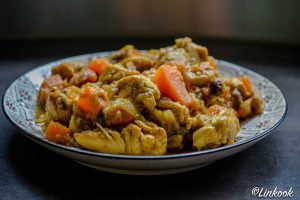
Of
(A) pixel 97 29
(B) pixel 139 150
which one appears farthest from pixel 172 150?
(A) pixel 97 29

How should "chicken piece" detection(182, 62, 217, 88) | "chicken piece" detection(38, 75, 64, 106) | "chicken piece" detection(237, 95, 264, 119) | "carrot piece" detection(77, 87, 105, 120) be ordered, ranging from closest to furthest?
"carrot piece" detection(77, 87, 105, 120) → "chicken piece" detection(182, 62, 217, 88) → "chicken piece" detection(237, 95, 264, 119) → "chicken piece" detection(38, 75, 64, 106)

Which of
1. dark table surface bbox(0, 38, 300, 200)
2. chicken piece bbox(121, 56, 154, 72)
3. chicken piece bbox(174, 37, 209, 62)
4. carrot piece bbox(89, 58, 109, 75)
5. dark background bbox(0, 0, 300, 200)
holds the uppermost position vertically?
chicken piece bbox(174, 37, 209, 62)

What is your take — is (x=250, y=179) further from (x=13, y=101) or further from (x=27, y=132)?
(x=13, y=101)

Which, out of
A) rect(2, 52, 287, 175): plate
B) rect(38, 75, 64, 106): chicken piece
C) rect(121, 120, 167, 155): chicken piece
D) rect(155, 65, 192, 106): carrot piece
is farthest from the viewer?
rect(38, 75, 64, 106): chicken piece

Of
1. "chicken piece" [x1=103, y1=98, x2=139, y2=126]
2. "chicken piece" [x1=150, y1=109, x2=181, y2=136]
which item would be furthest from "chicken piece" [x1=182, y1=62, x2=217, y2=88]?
"chicken piece" [x1=103, y1=98, x2=139, y2=126]

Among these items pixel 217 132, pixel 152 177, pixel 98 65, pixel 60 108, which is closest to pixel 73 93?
A: pixel 60 108

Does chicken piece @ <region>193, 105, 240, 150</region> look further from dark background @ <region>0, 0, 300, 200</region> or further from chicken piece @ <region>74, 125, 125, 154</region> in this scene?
chicken piece @ <region>74, 125, 125, 154</region>
